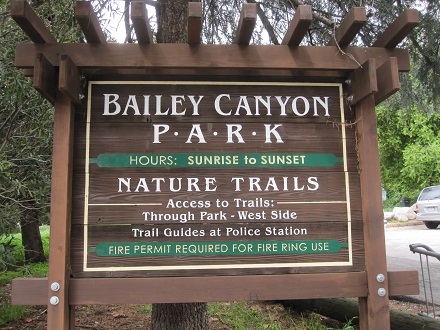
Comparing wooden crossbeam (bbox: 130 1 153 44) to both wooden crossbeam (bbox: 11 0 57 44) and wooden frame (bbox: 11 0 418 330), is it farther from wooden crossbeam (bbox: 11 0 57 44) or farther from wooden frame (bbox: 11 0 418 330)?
wooden crossbeam (bbox: 11 0 57 44)

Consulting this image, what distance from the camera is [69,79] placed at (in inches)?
101

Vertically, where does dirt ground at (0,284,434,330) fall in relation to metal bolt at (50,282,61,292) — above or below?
below

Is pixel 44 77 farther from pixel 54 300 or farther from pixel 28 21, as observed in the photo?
pixel 54 300

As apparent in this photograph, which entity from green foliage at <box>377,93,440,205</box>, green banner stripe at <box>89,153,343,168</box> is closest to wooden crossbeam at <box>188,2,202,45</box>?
green banner stripe at <box>89,153,343,168</box>

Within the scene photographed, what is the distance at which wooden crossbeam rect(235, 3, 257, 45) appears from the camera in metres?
2.53

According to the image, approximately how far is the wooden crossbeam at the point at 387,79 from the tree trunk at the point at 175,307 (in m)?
2.23

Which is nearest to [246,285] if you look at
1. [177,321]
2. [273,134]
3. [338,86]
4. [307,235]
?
[307,235]

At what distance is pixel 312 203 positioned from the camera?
2.78m

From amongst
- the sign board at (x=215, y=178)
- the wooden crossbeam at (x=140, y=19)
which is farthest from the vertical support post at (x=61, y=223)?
the wooden crossbeam at (x=140, y=19)

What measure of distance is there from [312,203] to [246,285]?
681 mm

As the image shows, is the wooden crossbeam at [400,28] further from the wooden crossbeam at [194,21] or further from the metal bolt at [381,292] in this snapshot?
the metal bolt at [381,292]

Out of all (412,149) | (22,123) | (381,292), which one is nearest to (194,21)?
(381,292)

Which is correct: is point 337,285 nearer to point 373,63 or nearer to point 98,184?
point 373,63

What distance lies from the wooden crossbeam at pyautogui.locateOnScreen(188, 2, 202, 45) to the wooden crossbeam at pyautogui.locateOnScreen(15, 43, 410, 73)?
7 cm
